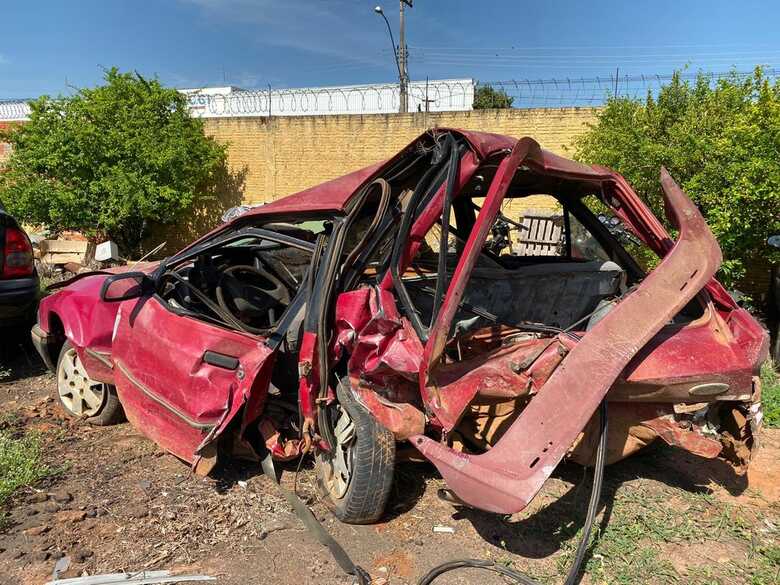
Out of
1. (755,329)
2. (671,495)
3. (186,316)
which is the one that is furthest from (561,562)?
(186,316)

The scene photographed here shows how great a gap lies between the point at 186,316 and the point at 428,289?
59.9 inches

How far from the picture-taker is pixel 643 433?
276 centimetres

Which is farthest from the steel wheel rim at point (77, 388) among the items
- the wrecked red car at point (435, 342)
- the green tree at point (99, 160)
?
the green tree at point (99, 160)

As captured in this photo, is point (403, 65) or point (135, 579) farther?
point (403, 65)

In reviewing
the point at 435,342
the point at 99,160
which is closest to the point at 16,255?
the point at 435,342

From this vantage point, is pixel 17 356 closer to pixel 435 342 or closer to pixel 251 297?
pixel 251 297

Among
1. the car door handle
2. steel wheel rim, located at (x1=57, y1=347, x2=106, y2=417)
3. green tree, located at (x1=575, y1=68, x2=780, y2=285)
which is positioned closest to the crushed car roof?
the car door handle

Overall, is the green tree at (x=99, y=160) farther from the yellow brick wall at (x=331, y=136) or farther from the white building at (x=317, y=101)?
the white building at (x=317, y=101)

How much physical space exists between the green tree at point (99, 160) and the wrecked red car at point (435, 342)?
34.8 feet

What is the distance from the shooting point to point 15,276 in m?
4.83

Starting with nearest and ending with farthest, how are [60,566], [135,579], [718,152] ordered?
[135,579] → [60,566] → [718,152]

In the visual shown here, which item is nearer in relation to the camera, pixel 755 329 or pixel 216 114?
pixel 755 329

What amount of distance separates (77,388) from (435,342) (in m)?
3.10

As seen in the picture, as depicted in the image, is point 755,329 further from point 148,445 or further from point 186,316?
point 148,445
